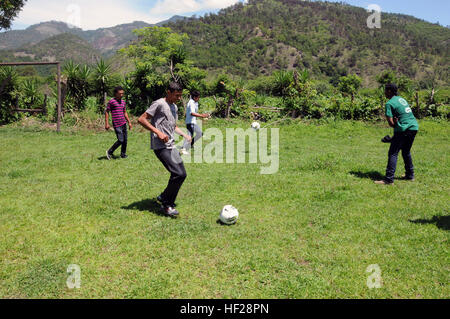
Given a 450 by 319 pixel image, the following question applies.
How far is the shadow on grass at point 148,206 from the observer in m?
5.80

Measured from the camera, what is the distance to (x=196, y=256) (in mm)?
4297

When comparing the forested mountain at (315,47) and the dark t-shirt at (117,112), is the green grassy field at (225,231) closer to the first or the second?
the dark t-shirt at (117,112)

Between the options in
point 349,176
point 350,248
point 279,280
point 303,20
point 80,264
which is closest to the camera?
point 279,280

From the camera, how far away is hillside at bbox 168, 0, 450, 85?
137250mm

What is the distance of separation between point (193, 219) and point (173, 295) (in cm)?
198

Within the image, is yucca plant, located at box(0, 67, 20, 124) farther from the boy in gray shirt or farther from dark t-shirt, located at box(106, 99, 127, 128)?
the boy in gray shirt

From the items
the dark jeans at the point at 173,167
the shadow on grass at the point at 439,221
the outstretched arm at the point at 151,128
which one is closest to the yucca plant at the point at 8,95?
the outstretched arm at the point at 151,128

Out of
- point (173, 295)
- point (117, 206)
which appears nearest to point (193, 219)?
point (117, 206)

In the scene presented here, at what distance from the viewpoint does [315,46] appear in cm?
15538

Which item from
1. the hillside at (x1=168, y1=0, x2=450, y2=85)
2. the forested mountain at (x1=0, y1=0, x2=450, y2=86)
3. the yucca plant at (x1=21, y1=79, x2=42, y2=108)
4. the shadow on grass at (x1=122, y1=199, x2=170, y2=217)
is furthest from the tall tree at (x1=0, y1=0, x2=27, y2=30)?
the hillside at (x1=168, y1=0, x2=450, y2=85)

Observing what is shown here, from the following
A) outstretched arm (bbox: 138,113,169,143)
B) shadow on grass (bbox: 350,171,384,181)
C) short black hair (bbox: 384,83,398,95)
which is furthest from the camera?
shadow on grass (bbox: 350,171,384,181)

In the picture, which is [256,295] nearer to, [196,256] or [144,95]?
[196,256]

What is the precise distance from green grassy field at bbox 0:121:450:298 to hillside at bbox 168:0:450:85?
408ft

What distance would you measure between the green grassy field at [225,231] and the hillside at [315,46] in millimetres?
124217
